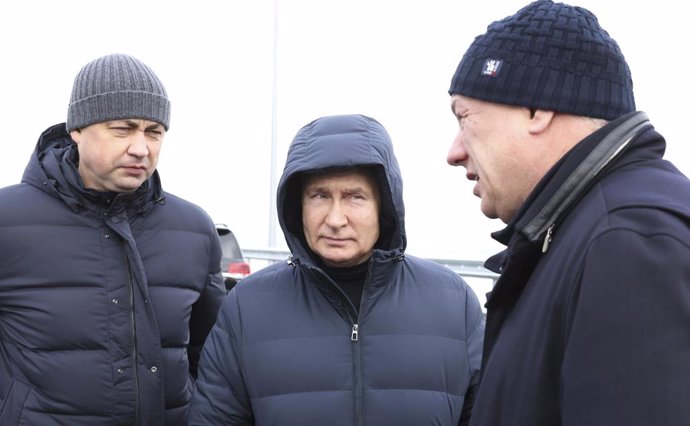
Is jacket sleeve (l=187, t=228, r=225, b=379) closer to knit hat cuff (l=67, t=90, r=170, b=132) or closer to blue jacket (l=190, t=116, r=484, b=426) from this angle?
knit hat cuff (l=67, t=90, r=170, b=132)

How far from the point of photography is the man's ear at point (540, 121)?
1.78 meters

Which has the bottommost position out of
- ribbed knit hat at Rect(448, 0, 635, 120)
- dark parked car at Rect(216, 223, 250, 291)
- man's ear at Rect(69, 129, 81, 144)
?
dark parked car at Rect(216, 223, 250, 291)

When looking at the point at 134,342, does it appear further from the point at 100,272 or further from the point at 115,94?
the point at 115,94

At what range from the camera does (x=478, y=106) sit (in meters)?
1.92

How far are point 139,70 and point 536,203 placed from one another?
2516mm

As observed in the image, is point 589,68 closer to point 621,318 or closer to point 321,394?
point 621,318

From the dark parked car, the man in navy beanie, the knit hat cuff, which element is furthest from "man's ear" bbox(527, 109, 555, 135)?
the dark parked car

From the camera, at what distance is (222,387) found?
2.92m

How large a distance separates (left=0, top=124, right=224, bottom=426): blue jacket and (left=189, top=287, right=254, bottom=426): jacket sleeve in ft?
1.73

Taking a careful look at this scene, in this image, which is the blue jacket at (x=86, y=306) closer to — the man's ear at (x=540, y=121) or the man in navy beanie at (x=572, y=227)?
the man in navy beanie at (x=572, y=227)

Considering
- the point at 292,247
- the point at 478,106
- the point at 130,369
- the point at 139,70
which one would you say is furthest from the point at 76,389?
the point at 478,106

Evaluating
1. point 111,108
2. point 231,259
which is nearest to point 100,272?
point 111,108

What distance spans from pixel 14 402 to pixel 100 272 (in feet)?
1.84

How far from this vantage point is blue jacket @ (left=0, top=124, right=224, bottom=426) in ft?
10.9
